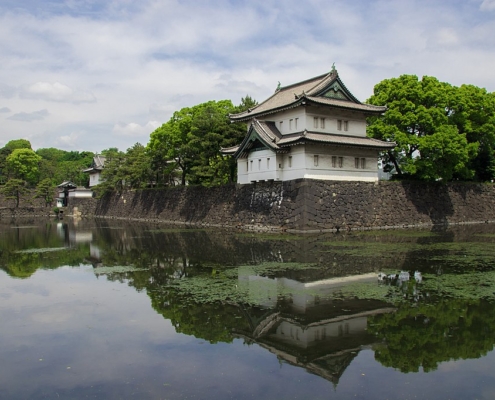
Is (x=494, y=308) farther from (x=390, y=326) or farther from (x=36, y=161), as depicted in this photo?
(x=36, y=161)

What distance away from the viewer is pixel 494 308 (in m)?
10.3

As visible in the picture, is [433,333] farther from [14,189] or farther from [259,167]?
[14,189]

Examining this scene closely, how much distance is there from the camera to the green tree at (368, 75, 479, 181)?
1346 inches

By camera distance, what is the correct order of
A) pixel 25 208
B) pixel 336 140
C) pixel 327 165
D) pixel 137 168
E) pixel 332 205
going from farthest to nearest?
pixel 25 208, pixel 137 168, pixel 327 165, pixel 336 140, pixel 332 205

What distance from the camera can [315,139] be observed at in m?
30.4

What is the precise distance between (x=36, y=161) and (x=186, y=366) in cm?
8179

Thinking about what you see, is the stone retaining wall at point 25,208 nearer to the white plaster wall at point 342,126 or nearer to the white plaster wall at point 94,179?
the white plaster wall at point 94,179

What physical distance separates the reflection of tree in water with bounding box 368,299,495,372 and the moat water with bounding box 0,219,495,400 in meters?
0.03

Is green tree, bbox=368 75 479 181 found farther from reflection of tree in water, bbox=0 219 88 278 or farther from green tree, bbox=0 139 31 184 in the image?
green tree, bbox=0 139 31 184

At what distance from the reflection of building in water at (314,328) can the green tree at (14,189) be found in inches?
2675

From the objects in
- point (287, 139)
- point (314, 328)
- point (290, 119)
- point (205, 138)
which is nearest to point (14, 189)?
point (205, 138)

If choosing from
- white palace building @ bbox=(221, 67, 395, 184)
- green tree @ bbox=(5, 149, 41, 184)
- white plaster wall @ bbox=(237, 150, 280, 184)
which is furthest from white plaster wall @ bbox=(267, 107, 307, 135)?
green tree @ bbox=(5, 149, 41, 184)

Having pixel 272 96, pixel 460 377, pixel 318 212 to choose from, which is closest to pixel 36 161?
pixel 272 96

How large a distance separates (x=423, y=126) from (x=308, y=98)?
380 inches
